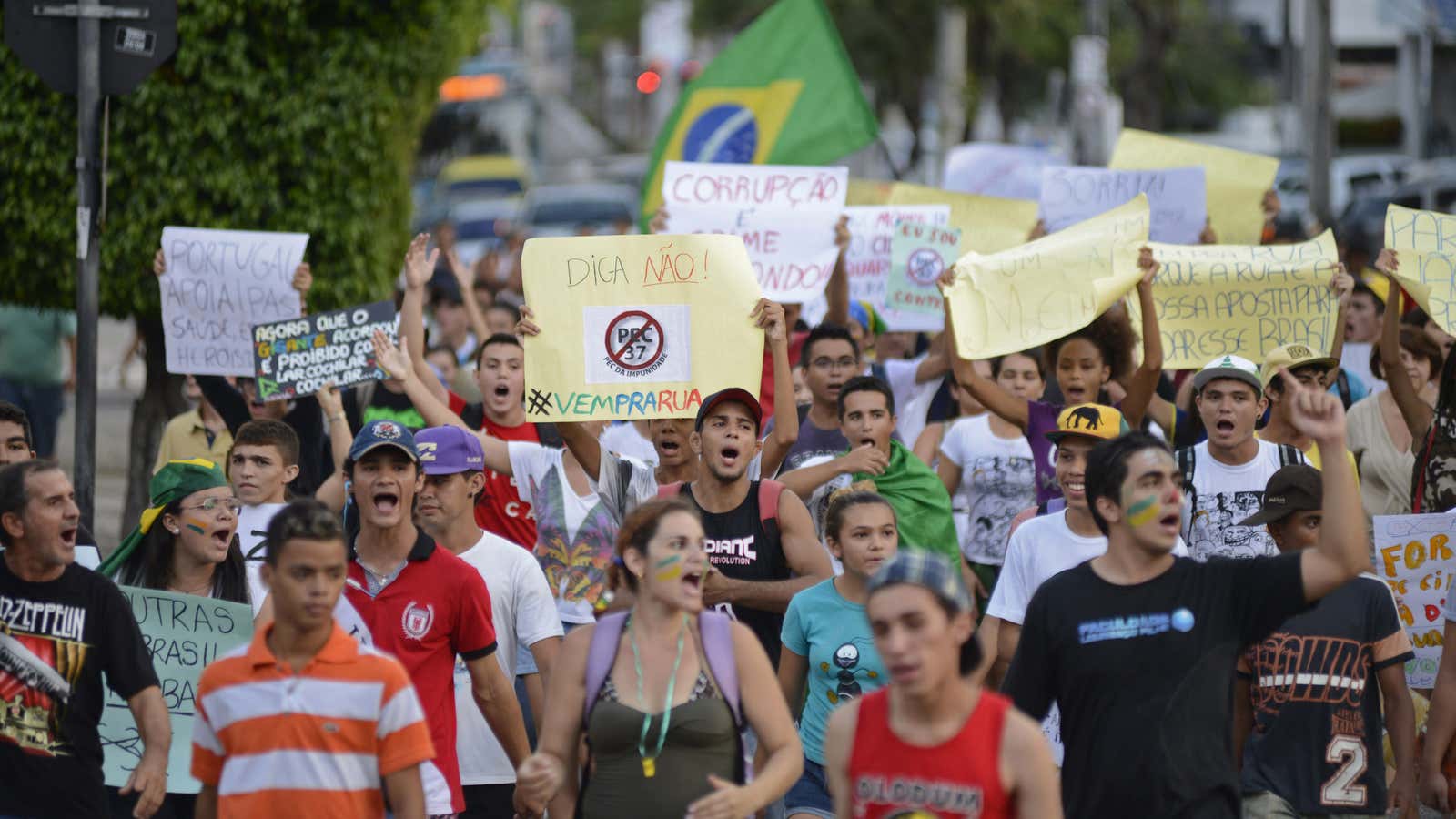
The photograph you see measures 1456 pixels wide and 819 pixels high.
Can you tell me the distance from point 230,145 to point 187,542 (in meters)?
4.42

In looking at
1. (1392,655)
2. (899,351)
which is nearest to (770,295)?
(899,351)

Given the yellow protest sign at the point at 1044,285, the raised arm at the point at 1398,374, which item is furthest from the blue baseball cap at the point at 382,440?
the raised arm at the point at 1398,374

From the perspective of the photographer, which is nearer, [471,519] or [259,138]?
[471,519]

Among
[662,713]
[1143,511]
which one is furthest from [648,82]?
[662,713]

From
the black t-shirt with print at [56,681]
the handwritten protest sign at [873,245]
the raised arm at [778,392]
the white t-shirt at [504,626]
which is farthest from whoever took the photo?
the handwritten protest sign at [873,245]

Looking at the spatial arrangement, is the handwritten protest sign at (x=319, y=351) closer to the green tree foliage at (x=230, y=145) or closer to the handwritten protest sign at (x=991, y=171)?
the green tree foliage at (x=230, y=145)

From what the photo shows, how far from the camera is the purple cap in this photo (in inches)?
261

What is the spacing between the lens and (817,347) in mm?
8422

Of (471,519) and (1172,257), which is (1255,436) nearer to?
(1172,257)

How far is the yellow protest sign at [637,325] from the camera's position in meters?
7.52

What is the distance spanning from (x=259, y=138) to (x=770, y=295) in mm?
2886

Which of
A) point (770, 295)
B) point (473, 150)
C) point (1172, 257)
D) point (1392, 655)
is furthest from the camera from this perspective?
point (473, 150)

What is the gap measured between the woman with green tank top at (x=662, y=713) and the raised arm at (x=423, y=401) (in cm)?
241

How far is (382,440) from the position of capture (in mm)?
6031
